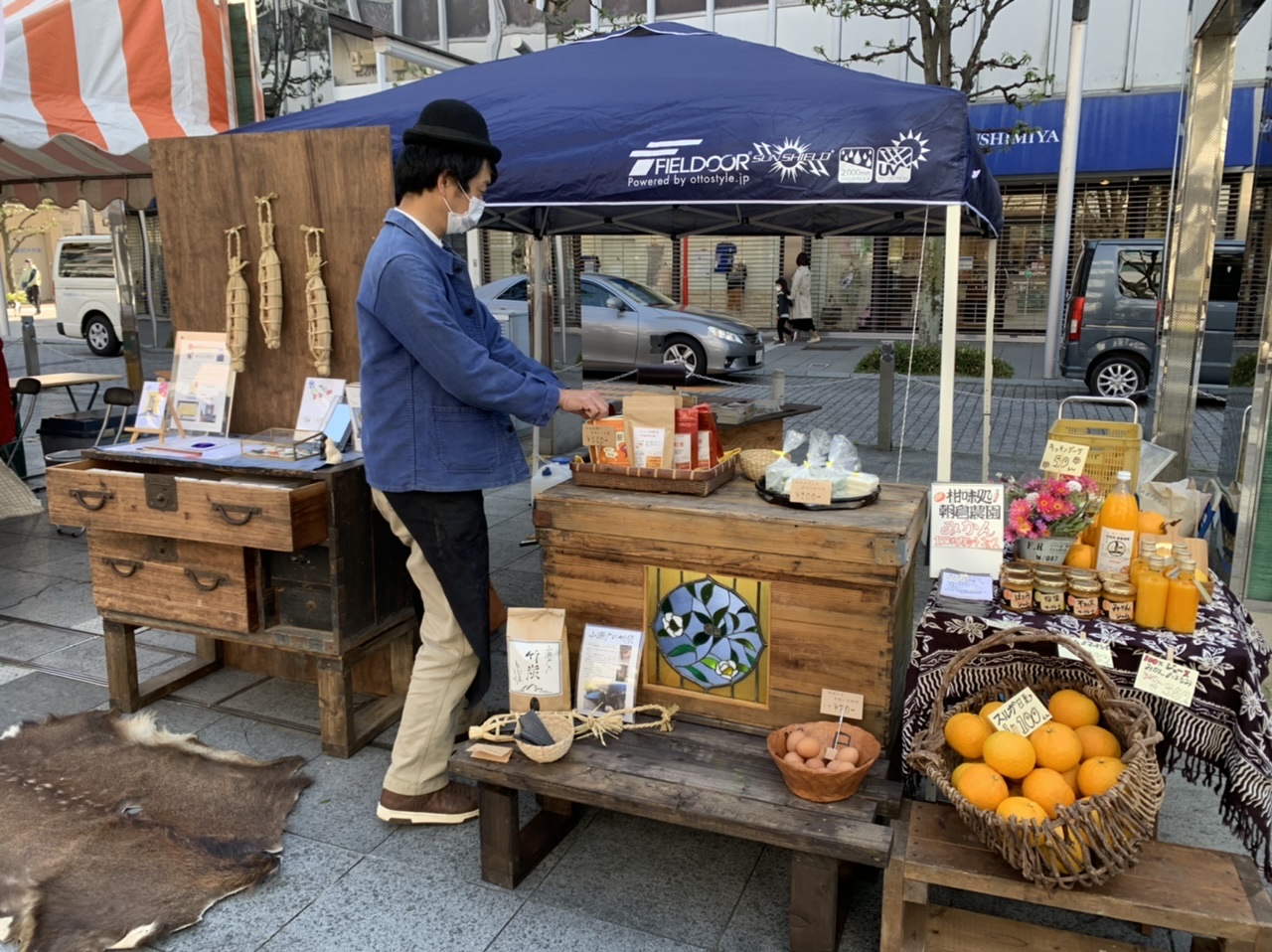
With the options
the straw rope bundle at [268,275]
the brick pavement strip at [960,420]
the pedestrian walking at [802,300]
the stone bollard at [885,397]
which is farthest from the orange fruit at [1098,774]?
the pedestrian walking at [802,300]

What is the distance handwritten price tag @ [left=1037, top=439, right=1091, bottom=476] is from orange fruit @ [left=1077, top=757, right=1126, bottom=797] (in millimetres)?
1257

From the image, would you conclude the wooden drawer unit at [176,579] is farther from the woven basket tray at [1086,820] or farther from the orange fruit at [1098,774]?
the orange fruit at [1098,774]

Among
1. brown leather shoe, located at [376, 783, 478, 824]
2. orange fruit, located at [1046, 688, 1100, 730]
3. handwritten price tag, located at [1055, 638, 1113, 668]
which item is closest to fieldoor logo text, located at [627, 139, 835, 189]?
handwritten price tag, located at [1055, 638, 1113, 668]

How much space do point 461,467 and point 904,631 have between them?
1.51 m

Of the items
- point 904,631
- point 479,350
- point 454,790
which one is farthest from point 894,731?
point 479,350

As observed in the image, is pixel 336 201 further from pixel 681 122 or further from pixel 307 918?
pixel 307 918

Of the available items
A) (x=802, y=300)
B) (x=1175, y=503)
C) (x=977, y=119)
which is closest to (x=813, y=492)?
(x=1175, y=503)

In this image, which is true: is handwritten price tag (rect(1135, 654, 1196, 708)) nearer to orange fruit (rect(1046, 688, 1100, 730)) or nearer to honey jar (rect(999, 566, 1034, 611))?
orange fruit (rect(1046, 688, 1100, 730))

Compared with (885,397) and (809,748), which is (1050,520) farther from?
(885,397)

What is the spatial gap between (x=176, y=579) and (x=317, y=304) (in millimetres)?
1138

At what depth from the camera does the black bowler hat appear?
2660 millimetres

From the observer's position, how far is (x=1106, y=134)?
15.3m

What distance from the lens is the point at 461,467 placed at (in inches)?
110

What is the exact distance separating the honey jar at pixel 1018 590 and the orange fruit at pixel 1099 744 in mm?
415
